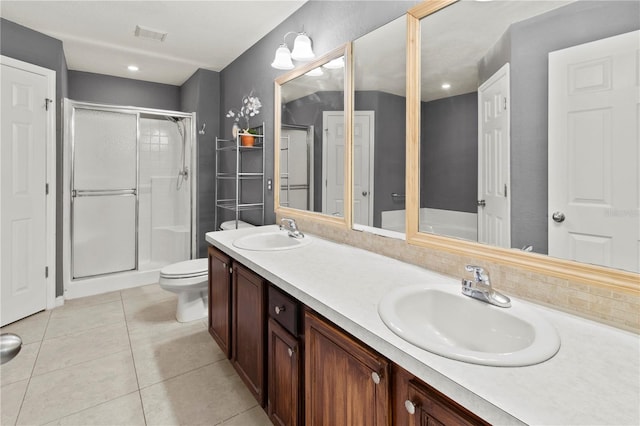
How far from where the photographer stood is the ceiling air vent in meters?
2.82

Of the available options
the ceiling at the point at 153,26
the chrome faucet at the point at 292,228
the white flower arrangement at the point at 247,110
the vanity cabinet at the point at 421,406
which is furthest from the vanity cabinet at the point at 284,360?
the ceiling at the point at 153,26

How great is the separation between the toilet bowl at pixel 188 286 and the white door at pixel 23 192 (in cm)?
120

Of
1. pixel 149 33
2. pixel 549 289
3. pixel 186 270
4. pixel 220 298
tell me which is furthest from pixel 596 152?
pixel 149 33

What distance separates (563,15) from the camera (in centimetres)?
99

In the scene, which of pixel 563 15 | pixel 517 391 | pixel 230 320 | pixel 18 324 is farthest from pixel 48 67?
pixel 517 391

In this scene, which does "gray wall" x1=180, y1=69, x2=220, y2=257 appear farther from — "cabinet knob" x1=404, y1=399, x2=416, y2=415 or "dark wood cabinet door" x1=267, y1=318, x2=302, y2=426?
"cabinet knob" x1=404, y1=399, x2=416, y2=415

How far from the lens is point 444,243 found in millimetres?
1358

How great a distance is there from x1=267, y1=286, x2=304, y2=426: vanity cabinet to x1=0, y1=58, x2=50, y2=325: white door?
2.59m

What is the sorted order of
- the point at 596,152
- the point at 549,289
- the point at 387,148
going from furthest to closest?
A: the point at 387,148
the point at 549,289
the point at 596,152

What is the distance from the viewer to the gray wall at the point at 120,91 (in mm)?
4008

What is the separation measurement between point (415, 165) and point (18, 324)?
3.40 m

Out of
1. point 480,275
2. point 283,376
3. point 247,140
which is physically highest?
point 247,140

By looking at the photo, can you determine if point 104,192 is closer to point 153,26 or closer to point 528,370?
point 153,26

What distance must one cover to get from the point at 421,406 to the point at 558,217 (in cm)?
74
